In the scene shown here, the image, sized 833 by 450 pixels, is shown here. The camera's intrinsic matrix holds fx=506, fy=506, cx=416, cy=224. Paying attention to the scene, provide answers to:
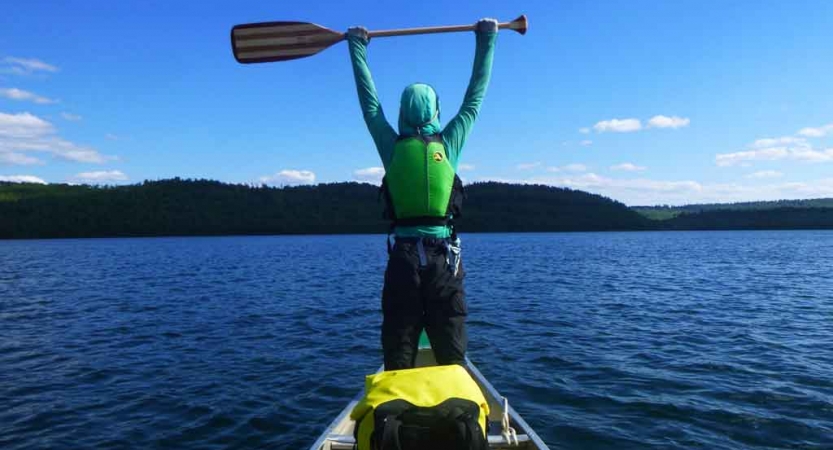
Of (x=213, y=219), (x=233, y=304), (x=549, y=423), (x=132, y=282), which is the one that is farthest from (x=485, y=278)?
(x=213, y=219)

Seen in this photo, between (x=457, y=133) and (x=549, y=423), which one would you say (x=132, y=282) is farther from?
(x=457, y=133)

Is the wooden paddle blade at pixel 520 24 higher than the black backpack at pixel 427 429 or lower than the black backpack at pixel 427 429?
higher

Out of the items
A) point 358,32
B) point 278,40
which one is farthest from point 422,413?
point 278,40

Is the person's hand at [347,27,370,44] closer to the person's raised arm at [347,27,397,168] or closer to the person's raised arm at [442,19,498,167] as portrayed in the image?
the person's raised arm at [347,27,397,168]

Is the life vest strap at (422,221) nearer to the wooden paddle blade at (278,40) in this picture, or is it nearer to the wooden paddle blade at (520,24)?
the wooden paddle blade at (520,24)

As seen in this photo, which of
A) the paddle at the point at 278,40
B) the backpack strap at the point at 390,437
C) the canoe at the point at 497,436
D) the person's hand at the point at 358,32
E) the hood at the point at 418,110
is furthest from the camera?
the paddle at the point at 278,40

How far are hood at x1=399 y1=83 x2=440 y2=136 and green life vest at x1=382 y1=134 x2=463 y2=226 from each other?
12cm

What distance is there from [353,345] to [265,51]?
11782mm

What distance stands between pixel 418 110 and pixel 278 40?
3342 millimetres

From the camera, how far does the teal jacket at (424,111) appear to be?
15.0ft

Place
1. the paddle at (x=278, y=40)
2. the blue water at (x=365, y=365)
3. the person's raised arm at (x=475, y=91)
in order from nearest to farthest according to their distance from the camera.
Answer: the person's raised arm at (x=475, y=91), the paddle at (x=278, y=40), the blue water at (x=365, y=365)

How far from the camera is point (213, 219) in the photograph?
651ft

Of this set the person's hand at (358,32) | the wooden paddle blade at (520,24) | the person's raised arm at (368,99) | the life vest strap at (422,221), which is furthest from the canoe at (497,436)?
the wooden paddle blade at (520,24)

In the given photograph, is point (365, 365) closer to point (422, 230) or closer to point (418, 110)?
point (422, 230)
